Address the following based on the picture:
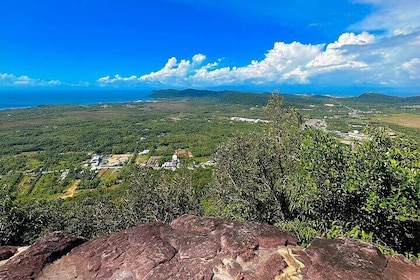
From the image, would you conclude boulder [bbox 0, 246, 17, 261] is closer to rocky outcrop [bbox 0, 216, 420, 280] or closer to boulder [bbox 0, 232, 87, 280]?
boulder [bbox 0, 232, 87, 280]

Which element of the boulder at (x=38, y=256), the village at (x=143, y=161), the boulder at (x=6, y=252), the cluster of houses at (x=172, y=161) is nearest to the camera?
the boulder at (x=38, y=256)

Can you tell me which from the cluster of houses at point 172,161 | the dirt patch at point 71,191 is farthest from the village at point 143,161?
the dirt patch at point 71,191

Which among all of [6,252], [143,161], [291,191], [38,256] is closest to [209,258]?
[38,256]

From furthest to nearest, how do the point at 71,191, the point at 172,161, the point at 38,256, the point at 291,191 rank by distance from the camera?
the point at 172,161 → the point at 71,191 → the point at 291,191 → the point at 38,256

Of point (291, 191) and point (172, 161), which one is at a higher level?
point (291, 191)

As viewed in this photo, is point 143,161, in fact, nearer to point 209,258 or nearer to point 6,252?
point 6,252

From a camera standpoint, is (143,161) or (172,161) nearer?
(172,161)

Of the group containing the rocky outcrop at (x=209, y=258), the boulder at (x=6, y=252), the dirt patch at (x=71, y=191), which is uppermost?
the rocky outcrop at (x=209, y=258)

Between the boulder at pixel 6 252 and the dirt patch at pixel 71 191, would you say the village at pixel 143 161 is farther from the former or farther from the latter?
the boulder at pixel 6 252
